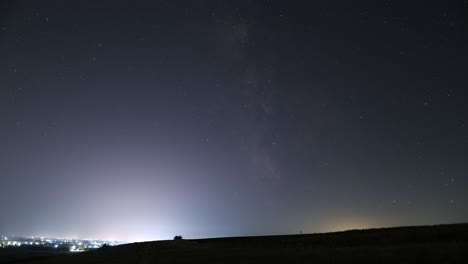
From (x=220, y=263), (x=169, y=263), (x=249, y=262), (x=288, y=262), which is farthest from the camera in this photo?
(x=169, y=263)

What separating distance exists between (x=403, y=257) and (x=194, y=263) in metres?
12.3

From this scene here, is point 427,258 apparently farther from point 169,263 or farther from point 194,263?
point 169,263

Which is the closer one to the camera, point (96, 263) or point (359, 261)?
point (359, 261)

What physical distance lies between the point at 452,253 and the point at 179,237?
71.4 meters

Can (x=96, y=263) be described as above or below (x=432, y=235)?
below

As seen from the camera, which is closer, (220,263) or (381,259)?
(381,259)

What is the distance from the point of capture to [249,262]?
19.2 metres

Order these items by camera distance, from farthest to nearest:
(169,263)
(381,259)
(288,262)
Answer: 1. (169,263)
2. (288,262)
3. (381,259)

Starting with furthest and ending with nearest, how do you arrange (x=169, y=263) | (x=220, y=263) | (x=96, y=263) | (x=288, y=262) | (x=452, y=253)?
(x=96, y=263)
(x=169, y=263)
(x=220, y=263)
(x=288, y=262)
(x=452, y=253)

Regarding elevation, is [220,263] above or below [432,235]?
below

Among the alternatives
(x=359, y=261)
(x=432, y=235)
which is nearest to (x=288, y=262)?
(x=359, y=261)

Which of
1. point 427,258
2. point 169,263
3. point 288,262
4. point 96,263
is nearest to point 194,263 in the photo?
point 169,263

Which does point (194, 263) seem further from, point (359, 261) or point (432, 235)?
point (432, 235)

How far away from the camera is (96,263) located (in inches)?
1321
